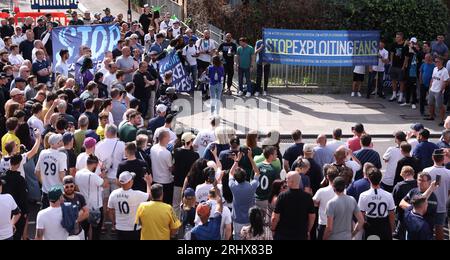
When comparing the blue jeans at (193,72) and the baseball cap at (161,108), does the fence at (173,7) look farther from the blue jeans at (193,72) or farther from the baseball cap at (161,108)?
the baseball cap at (161,108)

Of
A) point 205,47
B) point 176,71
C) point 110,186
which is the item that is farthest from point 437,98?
point 110,186

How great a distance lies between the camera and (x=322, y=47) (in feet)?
70.5

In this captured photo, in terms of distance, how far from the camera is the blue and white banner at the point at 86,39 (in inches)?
770

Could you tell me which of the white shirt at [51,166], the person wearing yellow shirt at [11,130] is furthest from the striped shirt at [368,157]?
the person wearing yellow shirt at [11,130]

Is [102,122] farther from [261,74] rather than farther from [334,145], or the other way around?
[261,74]

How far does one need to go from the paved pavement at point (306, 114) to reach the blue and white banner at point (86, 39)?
97.8 inches

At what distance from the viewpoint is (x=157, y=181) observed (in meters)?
11.8

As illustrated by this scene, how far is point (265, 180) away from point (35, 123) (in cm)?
442

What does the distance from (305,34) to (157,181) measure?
427 inches

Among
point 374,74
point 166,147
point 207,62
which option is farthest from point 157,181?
point 374,74

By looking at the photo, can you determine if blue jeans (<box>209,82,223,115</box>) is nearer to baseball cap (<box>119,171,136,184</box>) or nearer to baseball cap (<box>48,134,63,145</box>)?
baseball cap (<box>48,134,63,145</box>)

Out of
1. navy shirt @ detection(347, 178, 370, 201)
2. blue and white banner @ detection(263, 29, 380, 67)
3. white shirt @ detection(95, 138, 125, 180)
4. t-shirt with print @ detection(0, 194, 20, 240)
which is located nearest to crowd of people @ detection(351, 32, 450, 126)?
blue and white banner @ detection(263, 29, 380, 67)

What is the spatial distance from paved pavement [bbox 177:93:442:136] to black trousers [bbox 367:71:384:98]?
0.87ft

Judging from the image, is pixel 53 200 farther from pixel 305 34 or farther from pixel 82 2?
pixel 82 2
